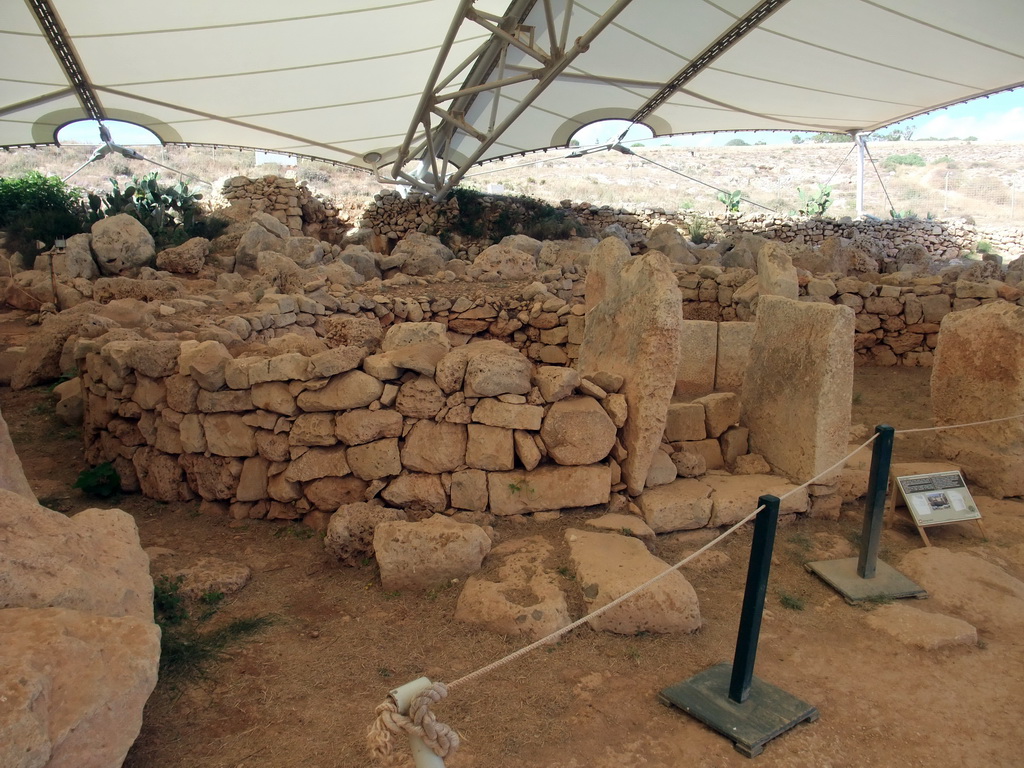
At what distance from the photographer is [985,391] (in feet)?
16.0

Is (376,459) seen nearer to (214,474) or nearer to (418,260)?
(214,474)

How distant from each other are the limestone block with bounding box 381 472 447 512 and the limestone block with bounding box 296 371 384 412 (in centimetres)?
52

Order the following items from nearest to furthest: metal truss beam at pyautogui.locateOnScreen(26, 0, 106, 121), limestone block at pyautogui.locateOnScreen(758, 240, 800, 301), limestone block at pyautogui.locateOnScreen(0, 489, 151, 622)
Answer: limestone block at pyautogui.locateOnScreen(0, 489, 151, 622)
limestone block at pyautogui.locateOnScreen(758, 240, 800, 301)
metal truss beam at pyautogui.locateOnScreen(26, 0, 106, 121)

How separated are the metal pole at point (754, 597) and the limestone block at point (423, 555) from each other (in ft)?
4.51

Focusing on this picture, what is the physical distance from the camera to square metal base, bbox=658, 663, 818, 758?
2.41 m

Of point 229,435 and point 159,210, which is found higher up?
point 159,210

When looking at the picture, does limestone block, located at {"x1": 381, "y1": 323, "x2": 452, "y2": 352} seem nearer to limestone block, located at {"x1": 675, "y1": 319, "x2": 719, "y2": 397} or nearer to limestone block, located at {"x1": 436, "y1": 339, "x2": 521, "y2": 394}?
limestone block, located at {"x1": 436, "y1": 339, "x2": 521, "y2": 394}

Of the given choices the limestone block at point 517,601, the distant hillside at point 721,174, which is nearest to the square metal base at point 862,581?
the limestone block at point 517,601

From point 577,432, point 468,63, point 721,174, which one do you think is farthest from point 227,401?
point 721,174

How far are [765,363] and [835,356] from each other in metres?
0.65

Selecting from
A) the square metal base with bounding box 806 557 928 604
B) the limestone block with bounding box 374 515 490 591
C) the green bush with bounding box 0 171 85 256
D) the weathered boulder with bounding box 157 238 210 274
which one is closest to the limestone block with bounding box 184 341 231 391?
the limestone block with bounding box 374 515 490 591

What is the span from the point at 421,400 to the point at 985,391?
4.10m

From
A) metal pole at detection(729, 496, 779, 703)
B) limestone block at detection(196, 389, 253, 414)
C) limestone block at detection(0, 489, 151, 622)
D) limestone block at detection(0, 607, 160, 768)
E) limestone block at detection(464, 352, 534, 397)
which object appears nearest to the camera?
limestone block at detection(0, 607, 160, 768)

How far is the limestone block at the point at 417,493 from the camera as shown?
3955 millimetres
